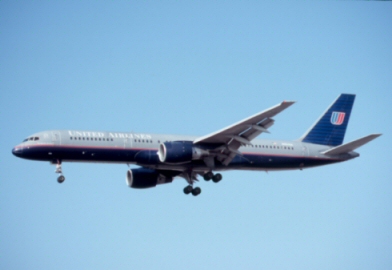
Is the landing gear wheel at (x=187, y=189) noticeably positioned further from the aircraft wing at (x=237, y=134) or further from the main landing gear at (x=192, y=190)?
the aircraft wing at (x=237, y=134)

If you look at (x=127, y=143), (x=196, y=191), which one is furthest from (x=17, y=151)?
(x=196, y=191)

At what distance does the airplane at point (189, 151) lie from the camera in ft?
160

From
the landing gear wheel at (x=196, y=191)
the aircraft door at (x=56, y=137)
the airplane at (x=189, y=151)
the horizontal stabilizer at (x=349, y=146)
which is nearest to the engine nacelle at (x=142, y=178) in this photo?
the airplane at (x=189, y=151)

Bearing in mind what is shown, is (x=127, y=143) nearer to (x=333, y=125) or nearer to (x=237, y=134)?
(x=237, y=134)

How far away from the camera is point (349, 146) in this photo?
5412 cm

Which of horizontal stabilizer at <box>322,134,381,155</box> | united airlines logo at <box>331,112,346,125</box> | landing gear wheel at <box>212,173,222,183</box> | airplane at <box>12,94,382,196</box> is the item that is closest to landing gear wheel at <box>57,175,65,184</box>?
airplane at <box>12,94,382,196</box>

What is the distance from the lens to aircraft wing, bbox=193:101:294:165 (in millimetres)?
47000

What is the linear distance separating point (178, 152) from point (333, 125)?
16.3 meters

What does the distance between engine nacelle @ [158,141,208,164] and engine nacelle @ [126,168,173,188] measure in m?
5.84

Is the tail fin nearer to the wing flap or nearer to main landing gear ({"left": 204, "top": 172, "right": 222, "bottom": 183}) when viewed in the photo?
main landing gear ({"left": 204, "top": 172, "right": 222, "bottom": 183})

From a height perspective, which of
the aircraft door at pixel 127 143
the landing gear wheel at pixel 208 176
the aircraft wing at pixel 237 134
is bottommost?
the landing gear wheel at pixel 208 176

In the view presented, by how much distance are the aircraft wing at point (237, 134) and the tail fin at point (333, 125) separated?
8.89 meters

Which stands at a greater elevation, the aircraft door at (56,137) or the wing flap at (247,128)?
the wing flap at (247,128)

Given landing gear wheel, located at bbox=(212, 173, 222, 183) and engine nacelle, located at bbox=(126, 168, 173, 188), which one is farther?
engine nacelle, located at bbox=(126, 168, 173, 188)
